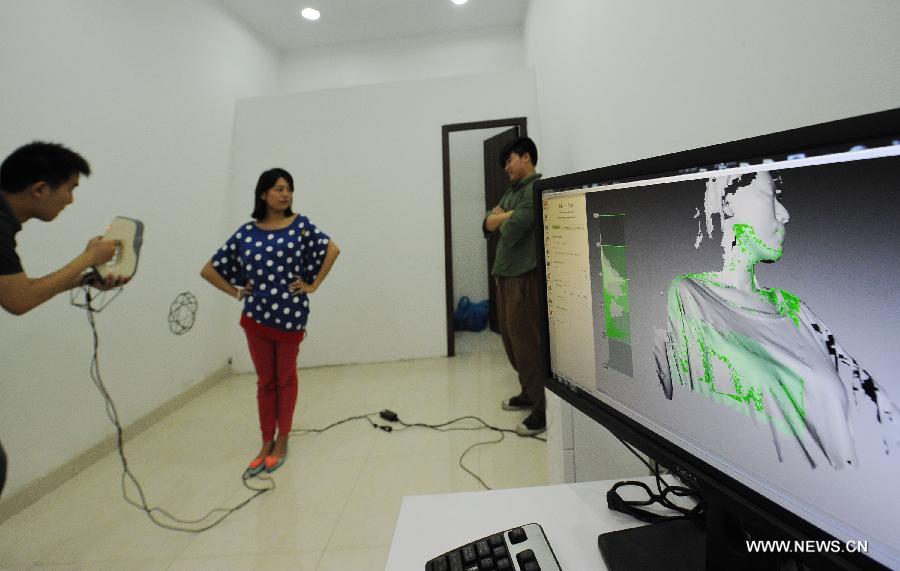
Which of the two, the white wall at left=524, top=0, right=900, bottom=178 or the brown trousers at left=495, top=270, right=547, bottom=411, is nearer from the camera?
the white wall at left=524, top=0, right=900, bottom=178

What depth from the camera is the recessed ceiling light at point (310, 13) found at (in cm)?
385

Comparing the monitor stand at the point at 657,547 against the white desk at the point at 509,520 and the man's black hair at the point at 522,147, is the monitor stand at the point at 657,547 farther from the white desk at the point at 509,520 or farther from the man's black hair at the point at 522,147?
the man's black hair at the point at 522,147

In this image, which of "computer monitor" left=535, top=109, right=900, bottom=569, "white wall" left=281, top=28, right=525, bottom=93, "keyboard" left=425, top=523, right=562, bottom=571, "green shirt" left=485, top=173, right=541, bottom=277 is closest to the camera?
"computer monitor" left=535, top=109, right=900, bottom=569

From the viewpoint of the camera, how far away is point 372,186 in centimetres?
374

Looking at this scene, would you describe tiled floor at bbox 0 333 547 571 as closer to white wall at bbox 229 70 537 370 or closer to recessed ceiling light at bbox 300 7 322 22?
white wall at bbox 229 70 537 370

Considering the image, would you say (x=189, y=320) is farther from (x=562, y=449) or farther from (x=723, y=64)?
(x=723, y=64)

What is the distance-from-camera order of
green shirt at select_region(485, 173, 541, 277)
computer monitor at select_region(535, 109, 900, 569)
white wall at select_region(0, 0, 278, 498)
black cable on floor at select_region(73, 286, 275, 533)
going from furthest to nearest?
green shirt at select_region(485, 173, 541, 277) < white wall at select_region(0, 0, 278, 498) < black cable on floor at select_region(73, 286, 275, 533) < computer monitor at select_region(535, 109, 900, 569)

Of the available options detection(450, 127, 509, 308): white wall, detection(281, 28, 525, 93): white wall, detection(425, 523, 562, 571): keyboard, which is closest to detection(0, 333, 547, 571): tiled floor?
detection(425, 523, 562, 571): keyboard

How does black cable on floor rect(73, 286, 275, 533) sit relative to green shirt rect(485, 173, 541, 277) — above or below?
below

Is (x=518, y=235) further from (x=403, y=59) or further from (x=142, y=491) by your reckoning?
(x=403, y=59)

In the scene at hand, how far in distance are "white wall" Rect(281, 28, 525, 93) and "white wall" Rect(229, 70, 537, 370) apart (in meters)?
1.00

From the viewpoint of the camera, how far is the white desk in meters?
0.59

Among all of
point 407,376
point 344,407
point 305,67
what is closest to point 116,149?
point 344,407

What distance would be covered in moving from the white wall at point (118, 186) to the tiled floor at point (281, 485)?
0.95ft
